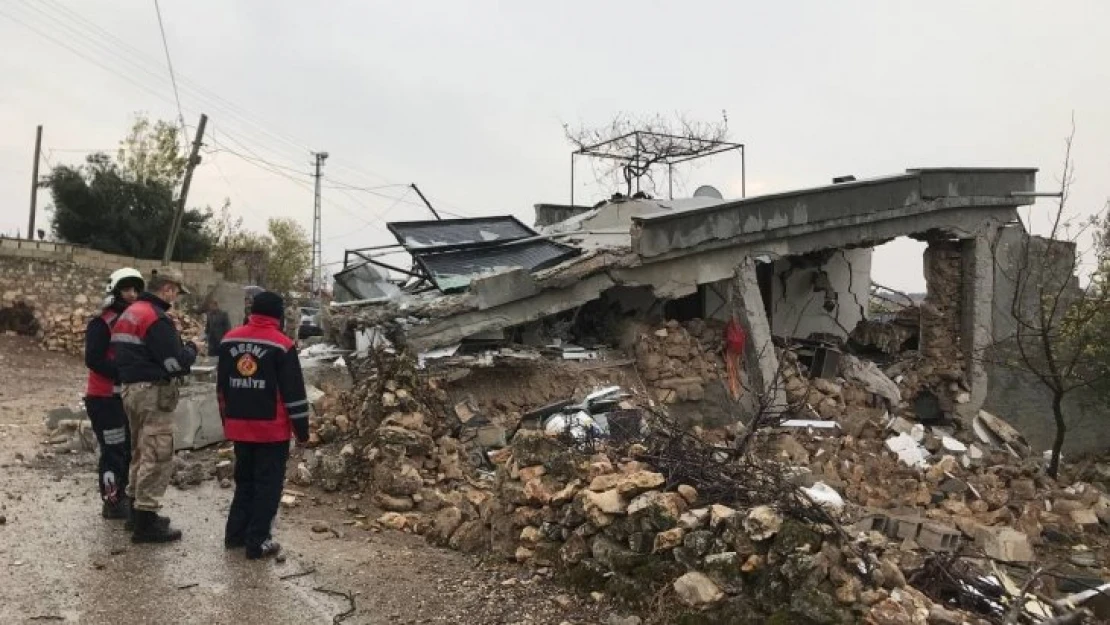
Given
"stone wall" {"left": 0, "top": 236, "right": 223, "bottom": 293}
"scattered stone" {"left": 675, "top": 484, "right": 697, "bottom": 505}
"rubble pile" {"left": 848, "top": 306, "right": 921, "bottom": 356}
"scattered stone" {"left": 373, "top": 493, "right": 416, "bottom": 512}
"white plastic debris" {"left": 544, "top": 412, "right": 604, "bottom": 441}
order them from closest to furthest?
1. "scattered stone" {"left": 675, "top": 484, "right": 697, "bottom": 505}
2. "scattered stone" {"left": 373, "top": 493, "right": 416, "bottom": 512}
3. "white plastic debris" {"left": 544, "top": 412, "right": 604, "bottom": 441}
4. "rubble pile" {"left": 848, "top": 306, "right": 921, "bottom": 356}
5. "stone wall" {"left": 0, "top": 236, "right": 223, "bottom": 293}


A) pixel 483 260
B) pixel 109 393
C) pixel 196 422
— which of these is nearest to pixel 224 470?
pixel 196 422

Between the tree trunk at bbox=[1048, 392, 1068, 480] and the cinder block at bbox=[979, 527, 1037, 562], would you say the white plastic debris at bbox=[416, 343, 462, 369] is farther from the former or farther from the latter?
the tree trunk at bbox=[1048, 392, 1068, 480]

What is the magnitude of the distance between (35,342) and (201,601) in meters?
15.9

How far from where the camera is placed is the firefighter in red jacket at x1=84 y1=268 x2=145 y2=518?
Result: 16.8 ft

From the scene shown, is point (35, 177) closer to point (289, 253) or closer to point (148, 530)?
point (289, 253)

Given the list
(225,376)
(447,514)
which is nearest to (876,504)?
(447,514)

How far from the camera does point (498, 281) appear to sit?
8797 mm

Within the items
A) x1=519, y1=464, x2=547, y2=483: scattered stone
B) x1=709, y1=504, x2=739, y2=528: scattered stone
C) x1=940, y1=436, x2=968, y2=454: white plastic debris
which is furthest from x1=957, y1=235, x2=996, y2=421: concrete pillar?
x1=709, y1=504, x2=739, y2=528: scattered stone

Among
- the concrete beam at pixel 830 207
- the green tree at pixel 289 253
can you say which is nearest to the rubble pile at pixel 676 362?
the concrete beam at pixel 830 207

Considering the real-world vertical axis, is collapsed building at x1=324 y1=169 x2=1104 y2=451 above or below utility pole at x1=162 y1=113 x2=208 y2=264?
below

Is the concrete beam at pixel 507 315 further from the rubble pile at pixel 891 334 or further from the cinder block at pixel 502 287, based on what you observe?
the rubble pile at pixel 891 334

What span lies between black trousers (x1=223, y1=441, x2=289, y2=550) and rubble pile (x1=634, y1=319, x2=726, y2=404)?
17.8 ft

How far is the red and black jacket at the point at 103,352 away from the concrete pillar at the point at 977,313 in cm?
1077

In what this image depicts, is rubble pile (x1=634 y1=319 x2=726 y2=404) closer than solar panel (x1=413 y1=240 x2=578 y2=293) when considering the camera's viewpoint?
Yes
